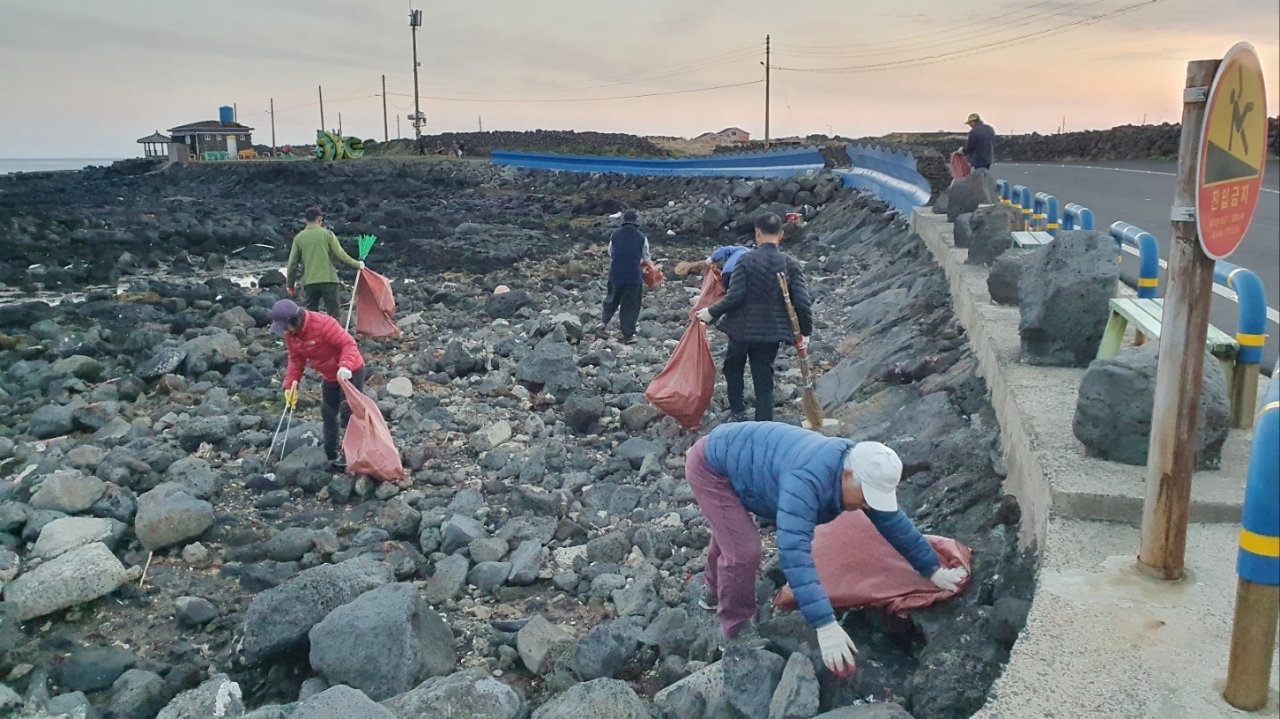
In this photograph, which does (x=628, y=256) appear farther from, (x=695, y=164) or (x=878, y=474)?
(x=695, y=164)

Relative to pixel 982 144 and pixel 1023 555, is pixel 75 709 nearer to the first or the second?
pixel 1023 555

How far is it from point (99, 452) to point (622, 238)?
197 inches

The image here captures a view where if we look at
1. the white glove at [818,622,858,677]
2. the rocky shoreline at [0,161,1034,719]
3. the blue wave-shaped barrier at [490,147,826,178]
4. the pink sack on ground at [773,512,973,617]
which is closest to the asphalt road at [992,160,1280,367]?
the rocky shoreline at [0,161,1034,719]

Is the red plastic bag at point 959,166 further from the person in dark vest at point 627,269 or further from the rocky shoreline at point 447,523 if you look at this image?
the person in dark vest at point 627,269

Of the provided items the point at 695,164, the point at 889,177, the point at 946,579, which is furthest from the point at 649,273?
the point at 695,164

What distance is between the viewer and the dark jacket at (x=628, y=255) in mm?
9820

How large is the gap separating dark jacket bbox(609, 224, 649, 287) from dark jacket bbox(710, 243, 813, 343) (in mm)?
3549

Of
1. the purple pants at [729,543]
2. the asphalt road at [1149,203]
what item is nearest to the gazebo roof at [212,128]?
the asphalt road at [1149,203]

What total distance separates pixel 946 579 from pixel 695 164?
25.1 m

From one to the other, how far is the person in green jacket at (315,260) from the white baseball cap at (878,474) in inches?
284

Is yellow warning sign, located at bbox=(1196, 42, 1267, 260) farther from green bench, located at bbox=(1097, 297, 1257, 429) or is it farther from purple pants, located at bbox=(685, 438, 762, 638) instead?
purple pants, located at bbox=(685, 438, 762, 638)

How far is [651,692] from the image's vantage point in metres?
3.95

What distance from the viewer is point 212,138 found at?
5778 centimetres

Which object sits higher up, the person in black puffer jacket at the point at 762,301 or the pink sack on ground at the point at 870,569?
the person in black puffer jacket at the point at 762,301
